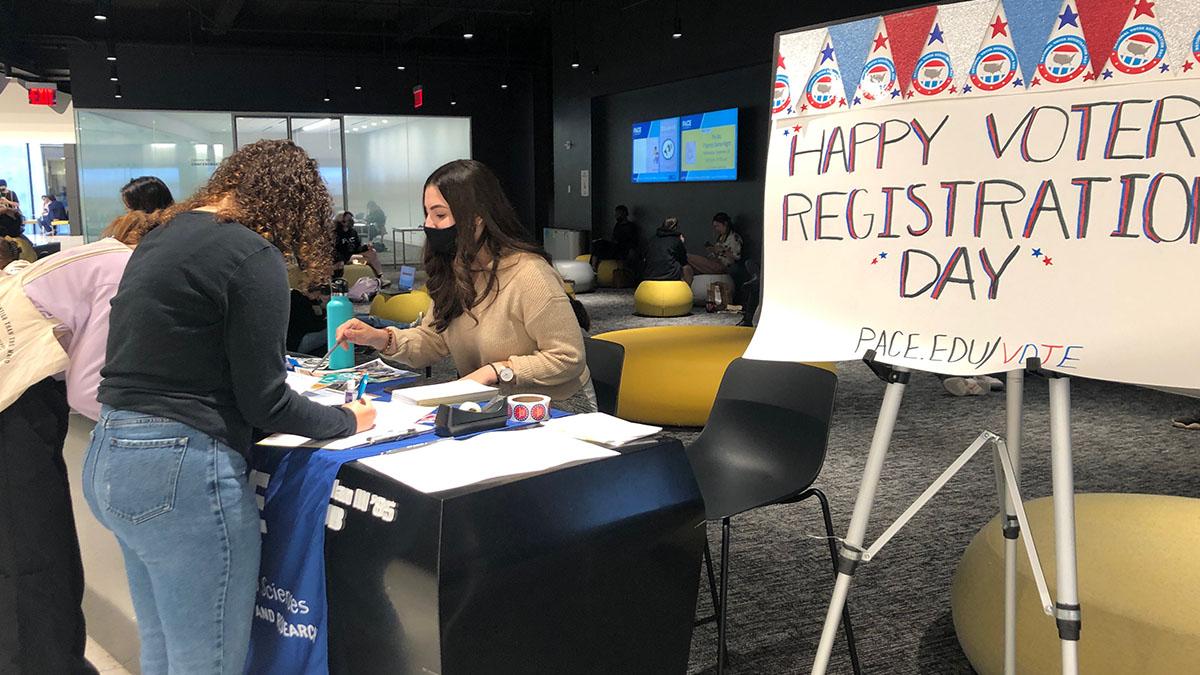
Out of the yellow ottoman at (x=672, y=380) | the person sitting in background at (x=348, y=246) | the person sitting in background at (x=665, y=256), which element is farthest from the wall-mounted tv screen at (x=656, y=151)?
the yellow ottoman at (x=672, y=380)

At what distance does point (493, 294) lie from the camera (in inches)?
108

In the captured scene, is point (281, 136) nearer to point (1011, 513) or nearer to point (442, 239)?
point (442, 239)

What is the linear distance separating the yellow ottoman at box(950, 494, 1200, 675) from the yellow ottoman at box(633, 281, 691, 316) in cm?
720

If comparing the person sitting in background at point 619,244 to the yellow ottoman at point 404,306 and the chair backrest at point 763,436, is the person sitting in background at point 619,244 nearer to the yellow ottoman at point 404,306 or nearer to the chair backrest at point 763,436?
the yellow ottoman at point 404,306

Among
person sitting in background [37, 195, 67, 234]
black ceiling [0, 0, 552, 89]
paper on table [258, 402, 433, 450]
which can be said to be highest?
black ceiling [0, 0, 552, 89]

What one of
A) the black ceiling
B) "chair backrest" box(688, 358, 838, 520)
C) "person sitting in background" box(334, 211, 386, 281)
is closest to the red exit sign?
the black ceiling


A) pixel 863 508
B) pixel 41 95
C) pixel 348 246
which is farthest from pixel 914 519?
pixel 41 95

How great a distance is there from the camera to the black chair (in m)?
2.44

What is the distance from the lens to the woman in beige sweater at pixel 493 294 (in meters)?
2.64

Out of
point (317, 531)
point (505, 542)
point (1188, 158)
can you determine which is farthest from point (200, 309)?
point (1188, 158)

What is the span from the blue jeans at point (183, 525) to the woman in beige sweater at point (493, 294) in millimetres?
964

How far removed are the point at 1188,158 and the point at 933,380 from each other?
5.15m

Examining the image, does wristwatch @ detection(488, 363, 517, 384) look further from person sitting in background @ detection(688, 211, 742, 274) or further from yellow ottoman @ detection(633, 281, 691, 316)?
person sitting in background @ detection(688, 211, 742, 274)

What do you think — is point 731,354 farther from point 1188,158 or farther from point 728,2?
point 728,2
